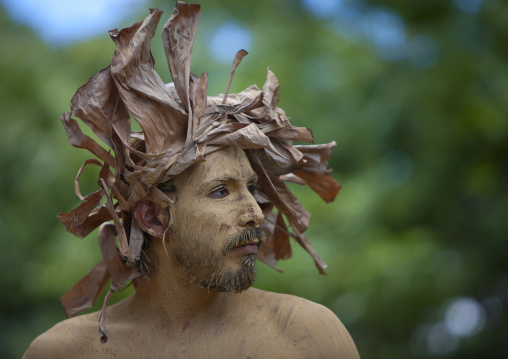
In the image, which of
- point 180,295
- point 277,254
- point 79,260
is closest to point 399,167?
point 79,260

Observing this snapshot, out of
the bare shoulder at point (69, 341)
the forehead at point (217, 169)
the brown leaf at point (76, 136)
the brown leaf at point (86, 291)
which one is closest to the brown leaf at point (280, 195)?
the forehead at point (217, 169)

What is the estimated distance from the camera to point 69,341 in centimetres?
274

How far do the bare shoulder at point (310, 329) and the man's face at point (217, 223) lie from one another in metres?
0.21

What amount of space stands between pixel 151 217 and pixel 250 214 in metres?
0.33

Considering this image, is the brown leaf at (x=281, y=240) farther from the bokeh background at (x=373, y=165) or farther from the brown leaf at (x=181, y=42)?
the bokeh background at (x=373, y=165)

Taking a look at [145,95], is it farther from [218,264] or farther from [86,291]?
[86,291]

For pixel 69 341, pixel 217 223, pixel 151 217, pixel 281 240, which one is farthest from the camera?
pixel 281 240

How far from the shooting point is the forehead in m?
2.54

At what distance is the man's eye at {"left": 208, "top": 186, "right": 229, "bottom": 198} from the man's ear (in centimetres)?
16

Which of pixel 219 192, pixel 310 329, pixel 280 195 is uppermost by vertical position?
pixel 219 192

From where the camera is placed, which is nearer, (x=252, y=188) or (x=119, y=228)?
(x=119, y=228)

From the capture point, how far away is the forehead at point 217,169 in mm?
2537

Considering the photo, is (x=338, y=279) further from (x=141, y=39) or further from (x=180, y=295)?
(x=141, y=39)

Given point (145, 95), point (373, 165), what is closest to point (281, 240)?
point (145, 95)
